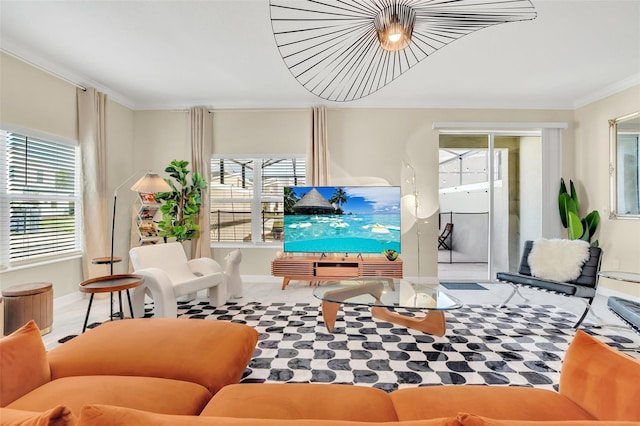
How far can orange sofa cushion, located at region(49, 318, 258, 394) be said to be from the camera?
1.32 m

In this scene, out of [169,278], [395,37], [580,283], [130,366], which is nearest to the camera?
[130,366]

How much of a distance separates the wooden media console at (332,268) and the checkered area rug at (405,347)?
2.32 feet

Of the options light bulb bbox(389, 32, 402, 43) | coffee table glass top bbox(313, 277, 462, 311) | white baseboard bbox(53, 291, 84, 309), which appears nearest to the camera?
light bulb bbox(389, 32, 402, 43)

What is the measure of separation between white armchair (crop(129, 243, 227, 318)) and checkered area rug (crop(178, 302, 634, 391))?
11.1 inches

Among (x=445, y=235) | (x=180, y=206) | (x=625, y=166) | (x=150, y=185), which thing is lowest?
(x=445, y=235)

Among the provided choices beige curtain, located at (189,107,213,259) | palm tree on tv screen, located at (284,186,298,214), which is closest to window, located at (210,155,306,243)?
beige curtain, located at (189,107,213,259)

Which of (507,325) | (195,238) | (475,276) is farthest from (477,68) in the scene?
(195,238)

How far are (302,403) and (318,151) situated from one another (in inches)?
144

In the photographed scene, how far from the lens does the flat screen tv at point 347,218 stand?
4.08m

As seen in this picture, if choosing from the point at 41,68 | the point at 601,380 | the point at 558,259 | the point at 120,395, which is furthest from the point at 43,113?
the point at 558,259

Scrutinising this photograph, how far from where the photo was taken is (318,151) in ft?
14.3

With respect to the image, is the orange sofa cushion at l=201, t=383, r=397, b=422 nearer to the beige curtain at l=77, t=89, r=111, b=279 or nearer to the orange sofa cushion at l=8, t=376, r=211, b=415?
the orange sofa cushion at l=8, t=376, r=211, b=415

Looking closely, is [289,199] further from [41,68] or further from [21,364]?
[21,364]

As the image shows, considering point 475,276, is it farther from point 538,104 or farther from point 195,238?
point 195,238
